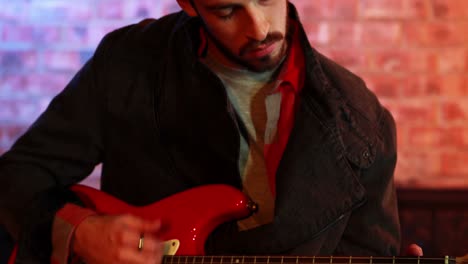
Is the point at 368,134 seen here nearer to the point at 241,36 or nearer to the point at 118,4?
the point at 241,36

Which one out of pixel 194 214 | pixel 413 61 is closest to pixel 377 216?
pixel 194 214

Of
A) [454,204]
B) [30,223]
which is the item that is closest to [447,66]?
[454,204]

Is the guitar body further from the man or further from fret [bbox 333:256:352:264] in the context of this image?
fret [bbox 333:256:352:264]

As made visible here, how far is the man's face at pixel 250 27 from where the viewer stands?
167 cm

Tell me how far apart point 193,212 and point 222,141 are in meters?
0.20

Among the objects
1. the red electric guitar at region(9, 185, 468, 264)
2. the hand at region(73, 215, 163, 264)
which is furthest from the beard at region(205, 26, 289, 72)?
the hand at region(73, 215, 163, 264)

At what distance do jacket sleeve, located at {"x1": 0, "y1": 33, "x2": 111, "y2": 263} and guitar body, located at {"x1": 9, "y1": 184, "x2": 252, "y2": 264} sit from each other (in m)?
0.16

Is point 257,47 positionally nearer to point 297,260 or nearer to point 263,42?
point 263,42

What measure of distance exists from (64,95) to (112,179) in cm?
22

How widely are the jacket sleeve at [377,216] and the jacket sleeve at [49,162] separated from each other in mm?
599

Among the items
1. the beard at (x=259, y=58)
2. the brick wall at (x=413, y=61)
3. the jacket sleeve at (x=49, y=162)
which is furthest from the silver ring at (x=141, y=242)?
the brick wall at (x=413, y=61)

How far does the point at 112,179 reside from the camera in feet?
6.30

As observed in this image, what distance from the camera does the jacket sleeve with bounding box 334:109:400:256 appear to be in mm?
1832

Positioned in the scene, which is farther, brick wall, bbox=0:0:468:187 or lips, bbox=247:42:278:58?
brick wall, bbox=0:0:468:187
